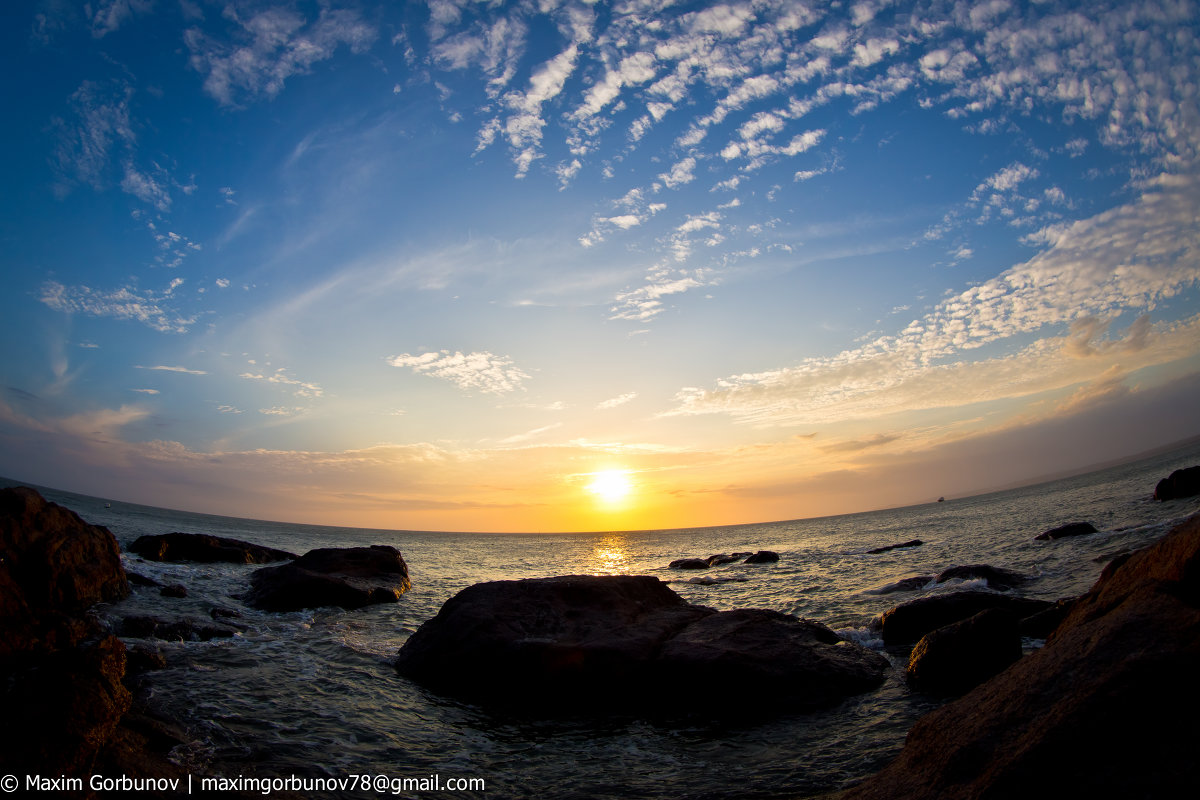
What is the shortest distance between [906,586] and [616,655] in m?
15.0

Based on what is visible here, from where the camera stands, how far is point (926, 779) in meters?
4.84

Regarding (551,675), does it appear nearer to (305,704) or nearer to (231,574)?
(305,704)

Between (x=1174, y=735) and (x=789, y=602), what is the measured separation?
17.9 metres

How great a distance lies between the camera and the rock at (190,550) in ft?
99.0

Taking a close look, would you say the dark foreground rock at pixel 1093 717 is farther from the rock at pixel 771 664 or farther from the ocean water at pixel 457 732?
the rock at pixel 771 664

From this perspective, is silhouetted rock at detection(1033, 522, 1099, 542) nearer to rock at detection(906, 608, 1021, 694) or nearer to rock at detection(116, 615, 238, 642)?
rock at detection(906, 608, 1021, 694)

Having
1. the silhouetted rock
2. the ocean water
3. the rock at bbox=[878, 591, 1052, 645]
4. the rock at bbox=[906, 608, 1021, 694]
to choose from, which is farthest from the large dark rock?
the silhouetted rock

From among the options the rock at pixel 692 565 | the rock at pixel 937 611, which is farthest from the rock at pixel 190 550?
the rock at pixel 937 611

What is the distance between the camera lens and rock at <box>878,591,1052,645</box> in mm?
13070

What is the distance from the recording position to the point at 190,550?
1242 inches

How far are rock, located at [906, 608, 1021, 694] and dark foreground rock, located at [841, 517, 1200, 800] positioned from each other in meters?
4.85

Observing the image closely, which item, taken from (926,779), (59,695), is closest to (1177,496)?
(926,779)

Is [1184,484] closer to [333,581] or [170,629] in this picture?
[333,581]

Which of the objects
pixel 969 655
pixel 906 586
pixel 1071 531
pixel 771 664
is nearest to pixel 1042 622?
pixel 969 655
